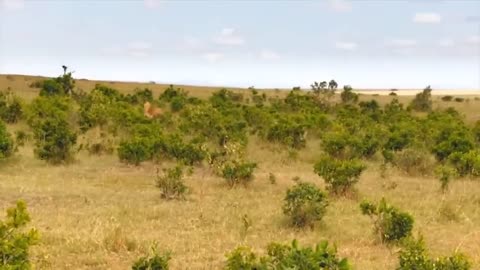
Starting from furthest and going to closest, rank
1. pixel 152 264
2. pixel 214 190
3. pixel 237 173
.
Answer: pixel 237 173 → pixel 214 190 → pixel 152 264

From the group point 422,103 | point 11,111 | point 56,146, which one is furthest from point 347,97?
point 56,146

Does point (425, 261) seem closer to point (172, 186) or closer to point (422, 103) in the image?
point (172, 186)

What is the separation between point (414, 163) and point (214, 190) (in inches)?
251

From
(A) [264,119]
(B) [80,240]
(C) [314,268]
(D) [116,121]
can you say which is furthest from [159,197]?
(A) [264,119]

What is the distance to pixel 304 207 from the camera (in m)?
10.1

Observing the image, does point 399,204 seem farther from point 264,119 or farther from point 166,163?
point 264,119

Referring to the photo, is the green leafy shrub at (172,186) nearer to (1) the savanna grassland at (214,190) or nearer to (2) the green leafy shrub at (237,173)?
(1) the savanna grassland at (214,190)

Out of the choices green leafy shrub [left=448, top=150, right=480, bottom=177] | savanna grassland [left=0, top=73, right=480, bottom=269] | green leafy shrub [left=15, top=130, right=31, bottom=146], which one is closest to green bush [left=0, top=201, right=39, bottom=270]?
savanna grassland [left=0, top=73, right=480, bottom=269]

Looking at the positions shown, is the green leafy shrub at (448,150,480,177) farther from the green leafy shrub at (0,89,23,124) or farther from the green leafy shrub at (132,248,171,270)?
the green leafy shrub at (0,89,23,124)

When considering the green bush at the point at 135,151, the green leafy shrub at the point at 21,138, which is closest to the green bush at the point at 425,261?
the green bush at the point at 135,151

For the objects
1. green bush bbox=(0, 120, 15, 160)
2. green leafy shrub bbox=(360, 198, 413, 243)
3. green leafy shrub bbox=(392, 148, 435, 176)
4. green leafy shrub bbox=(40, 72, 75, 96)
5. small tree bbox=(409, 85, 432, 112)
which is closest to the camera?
green leafy shrub bbox=(360, 198, 413, 243)

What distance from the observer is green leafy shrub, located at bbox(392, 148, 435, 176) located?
54.1ft

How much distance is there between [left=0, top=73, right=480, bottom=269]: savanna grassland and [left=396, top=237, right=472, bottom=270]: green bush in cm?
64

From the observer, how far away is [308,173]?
53.6 feet
